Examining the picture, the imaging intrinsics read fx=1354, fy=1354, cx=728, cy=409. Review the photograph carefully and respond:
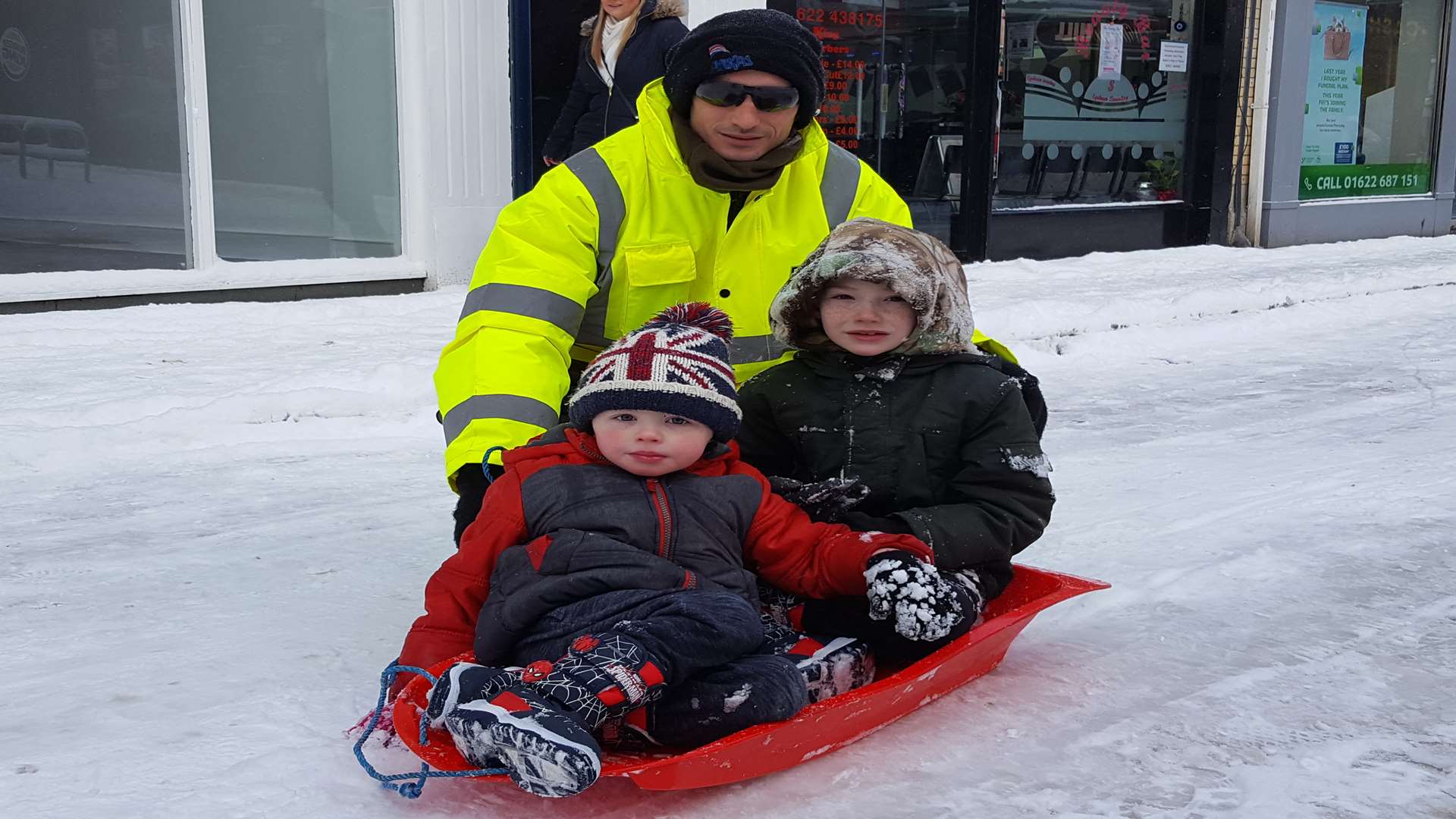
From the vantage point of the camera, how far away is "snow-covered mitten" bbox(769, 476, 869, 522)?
8.02 feet

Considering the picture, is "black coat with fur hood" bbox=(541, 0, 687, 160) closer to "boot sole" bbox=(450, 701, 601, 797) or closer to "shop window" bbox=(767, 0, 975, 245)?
"shop window" bbox=(767, 0, 975, 245)

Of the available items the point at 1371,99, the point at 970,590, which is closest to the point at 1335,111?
the point at 1371,99

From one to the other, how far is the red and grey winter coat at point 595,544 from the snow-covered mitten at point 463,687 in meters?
0.13

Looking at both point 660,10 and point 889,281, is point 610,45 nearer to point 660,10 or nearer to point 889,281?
point 660,10

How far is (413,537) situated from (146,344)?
2999 mm

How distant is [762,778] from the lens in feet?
6.74

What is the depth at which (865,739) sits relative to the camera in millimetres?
2209

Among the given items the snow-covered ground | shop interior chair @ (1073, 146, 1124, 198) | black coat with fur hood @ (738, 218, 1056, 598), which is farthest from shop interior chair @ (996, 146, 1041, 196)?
black coat with fur hood @ (738, 218, 1056, 598)

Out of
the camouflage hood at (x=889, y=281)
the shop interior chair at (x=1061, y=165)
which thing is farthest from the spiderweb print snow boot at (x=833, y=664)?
the shop interior chair at (x=1061, y=165)

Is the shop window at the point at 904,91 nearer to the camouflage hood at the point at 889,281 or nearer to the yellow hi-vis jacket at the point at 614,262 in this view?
the yellow hi-vis jacket at the point at 614,262

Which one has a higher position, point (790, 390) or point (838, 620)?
point (790, 390)

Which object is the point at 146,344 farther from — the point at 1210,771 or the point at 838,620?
the point at 1210,771

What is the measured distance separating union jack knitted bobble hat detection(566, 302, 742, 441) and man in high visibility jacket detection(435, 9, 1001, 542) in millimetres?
264

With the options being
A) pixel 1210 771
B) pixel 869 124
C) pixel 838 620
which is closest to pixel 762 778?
pixel 838 620
